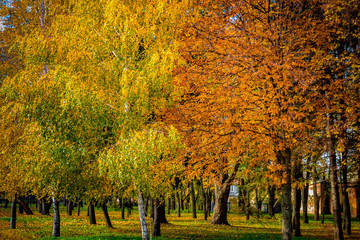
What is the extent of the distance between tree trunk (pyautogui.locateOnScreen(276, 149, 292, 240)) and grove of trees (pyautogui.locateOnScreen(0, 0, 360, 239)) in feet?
0.14

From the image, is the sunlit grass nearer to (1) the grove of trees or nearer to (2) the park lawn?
(2) the park lawn

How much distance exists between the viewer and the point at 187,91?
14.3 metres

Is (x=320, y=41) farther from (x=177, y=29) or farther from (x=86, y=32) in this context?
(x=86, y=32)

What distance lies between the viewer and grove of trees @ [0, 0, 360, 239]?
443 inches

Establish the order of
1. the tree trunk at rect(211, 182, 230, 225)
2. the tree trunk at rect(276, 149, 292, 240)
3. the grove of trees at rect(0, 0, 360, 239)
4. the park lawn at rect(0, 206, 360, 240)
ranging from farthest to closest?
the tree trunk at rect(211, 182, 230, 225)
the park lawn at rect(0, 206, 360, 240)
the grove of trees at rect(0, 0, 360, 239)
the tree trunk at rect(276, 149, 292, 240)

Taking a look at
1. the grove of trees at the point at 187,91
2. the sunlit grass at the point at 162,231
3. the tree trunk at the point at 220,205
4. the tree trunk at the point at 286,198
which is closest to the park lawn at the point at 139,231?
the sunlit grass at the point at 162,231

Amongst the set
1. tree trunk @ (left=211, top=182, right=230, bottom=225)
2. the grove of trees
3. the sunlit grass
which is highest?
the grove of trees

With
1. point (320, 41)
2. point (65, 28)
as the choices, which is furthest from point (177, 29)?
point (320, 41)

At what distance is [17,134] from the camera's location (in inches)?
782

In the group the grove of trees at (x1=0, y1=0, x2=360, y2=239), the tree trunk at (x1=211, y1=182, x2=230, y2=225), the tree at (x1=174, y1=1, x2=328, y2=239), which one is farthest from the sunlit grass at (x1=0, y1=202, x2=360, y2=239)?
the tree at (x1=174, y1=1, x2=328, y2=239)

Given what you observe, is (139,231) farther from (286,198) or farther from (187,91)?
(286,198)

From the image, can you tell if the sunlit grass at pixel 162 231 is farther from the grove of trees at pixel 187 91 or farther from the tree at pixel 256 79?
the tree at pixel 256 79

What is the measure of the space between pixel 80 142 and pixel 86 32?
210 inches

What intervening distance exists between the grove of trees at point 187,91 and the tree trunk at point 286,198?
0.04 meters
